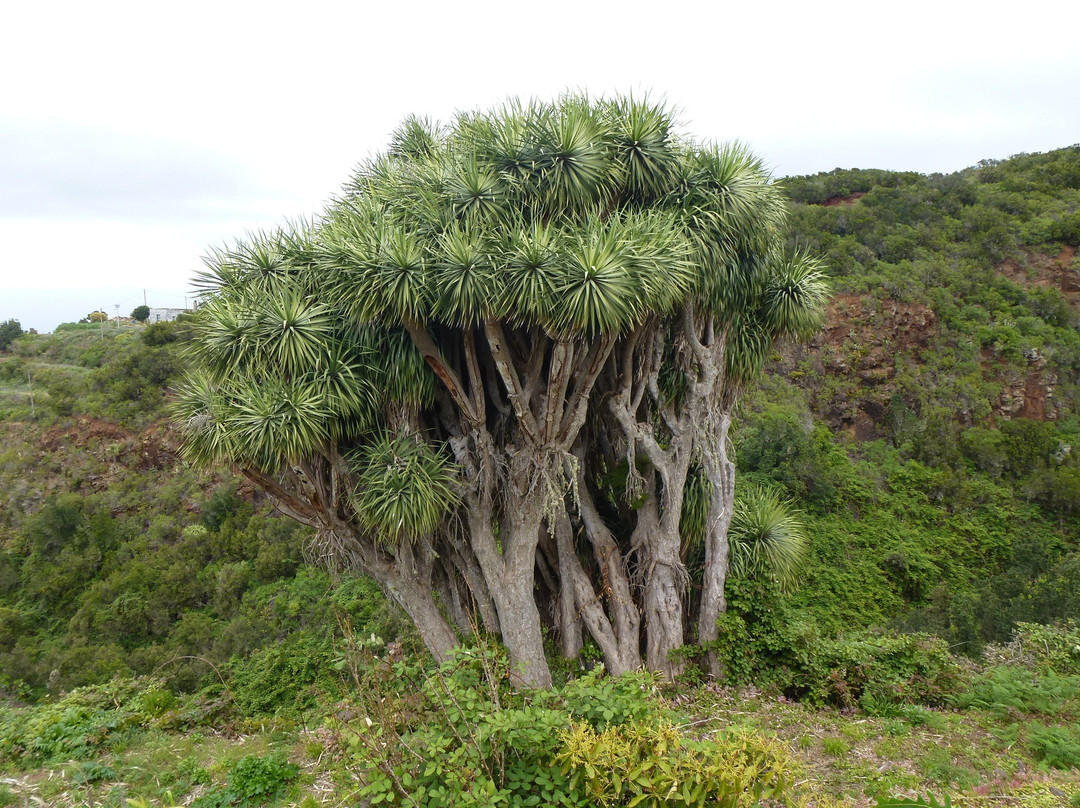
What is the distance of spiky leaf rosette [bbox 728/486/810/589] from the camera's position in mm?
9000

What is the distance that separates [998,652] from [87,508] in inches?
887

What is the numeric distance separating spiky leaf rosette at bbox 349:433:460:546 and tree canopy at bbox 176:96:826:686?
0.03m

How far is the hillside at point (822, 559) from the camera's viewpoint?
5.95m

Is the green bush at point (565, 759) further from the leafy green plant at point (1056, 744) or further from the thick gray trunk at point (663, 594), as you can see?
the thick gray trunk at point (663, 594)

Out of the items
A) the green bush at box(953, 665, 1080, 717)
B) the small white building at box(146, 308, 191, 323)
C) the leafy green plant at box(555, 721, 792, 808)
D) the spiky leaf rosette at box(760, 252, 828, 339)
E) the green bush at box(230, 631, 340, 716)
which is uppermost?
the small white building at box(146, 308, 191, 323)

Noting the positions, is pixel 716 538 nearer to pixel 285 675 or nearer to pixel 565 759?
pixel 565 759

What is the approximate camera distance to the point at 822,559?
15.7 meters

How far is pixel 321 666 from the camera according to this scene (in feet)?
40.2

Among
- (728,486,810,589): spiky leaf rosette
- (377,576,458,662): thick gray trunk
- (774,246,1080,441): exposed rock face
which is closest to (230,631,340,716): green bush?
(377,576,458,662): thick gray trunk

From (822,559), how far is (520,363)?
11558 mm

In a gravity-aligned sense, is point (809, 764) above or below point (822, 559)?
above

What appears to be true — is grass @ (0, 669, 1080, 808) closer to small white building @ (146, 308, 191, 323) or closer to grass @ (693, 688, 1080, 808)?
grass @ (693, 688, 1080, 808)

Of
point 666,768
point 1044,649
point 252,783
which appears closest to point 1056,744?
point 1044,649

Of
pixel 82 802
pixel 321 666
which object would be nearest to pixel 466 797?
pixel 82 802
